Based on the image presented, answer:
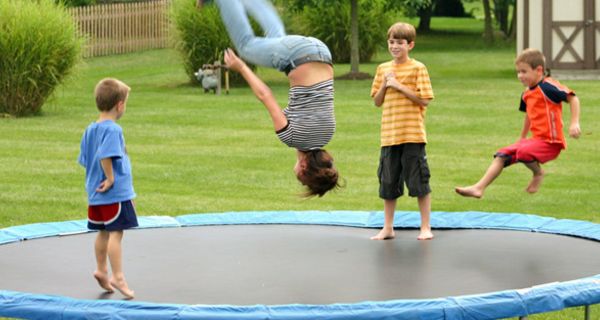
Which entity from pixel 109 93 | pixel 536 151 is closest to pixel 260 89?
pixel 109 93

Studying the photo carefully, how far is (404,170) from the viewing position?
694cm

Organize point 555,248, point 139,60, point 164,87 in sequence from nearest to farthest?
point 555,248 < point 164,87 < point 139,60

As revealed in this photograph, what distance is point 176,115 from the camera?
14.7m

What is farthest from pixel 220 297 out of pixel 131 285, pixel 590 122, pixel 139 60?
pixel 139 60

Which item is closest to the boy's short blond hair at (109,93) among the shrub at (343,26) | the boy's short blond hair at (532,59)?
the boy's short blond hair at (532,59)

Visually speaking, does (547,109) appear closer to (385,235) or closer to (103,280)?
(385,235)

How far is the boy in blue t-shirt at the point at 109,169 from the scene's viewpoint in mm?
5238

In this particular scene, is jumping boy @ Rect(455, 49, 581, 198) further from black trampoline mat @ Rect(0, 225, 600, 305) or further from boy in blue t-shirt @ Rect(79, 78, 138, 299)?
boy in blue t-shirt @ Rect(79, 78, 138, 299)

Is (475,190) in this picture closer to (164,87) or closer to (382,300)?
(382,300)

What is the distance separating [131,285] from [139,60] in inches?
676

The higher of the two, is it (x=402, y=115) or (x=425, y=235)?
(x=402, y=115)

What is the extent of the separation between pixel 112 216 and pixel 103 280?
35 centimetres

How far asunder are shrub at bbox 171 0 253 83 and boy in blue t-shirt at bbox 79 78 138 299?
12.3m

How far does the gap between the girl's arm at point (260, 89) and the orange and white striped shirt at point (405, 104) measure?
39.5 inches
